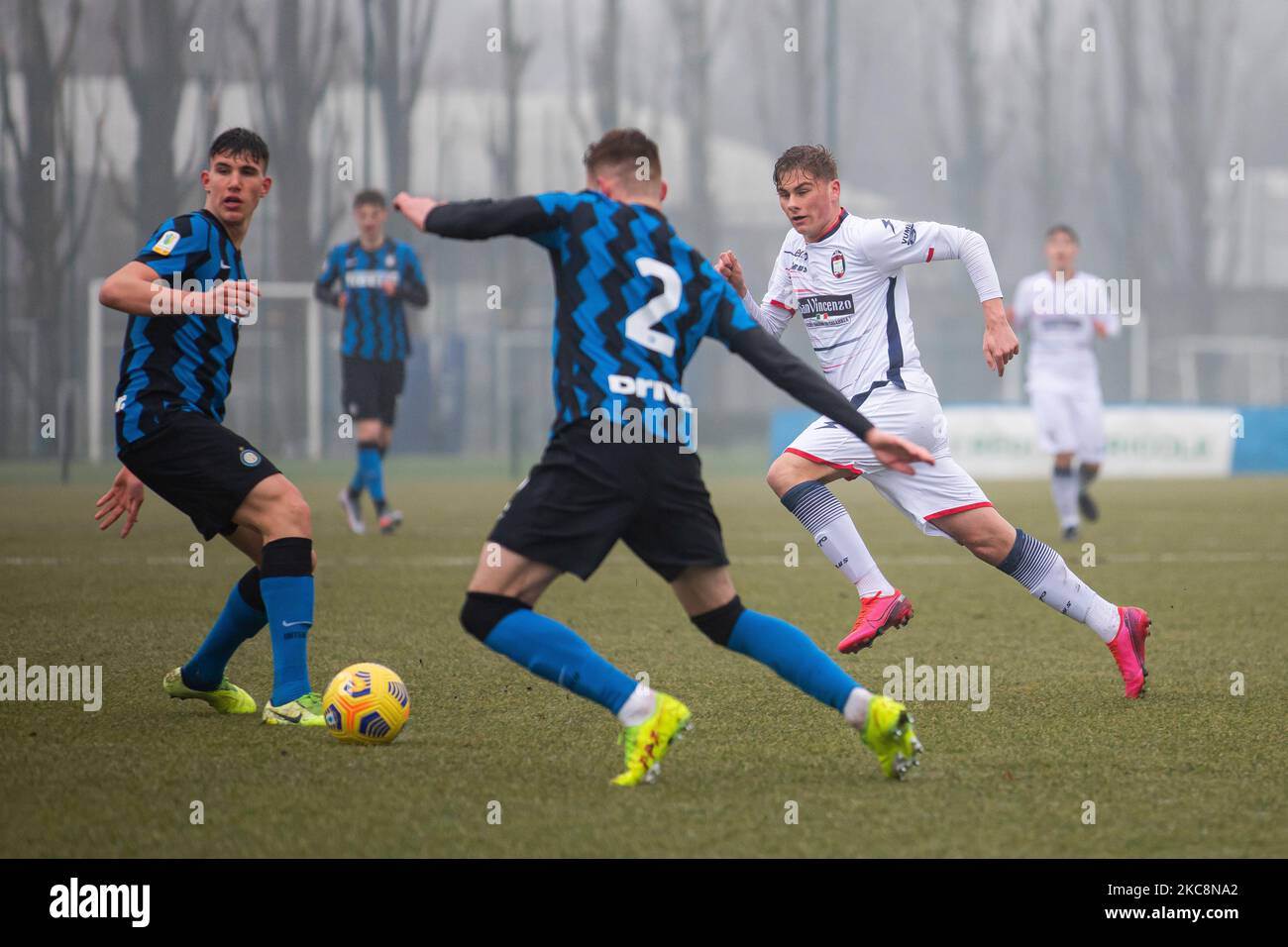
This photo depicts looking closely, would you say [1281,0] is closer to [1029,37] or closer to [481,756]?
[1029,37]

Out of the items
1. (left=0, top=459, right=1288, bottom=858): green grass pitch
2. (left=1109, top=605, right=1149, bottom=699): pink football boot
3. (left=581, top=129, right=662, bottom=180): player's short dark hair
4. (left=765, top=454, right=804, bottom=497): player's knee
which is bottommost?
(left=0, top=459, right=1288, bottom=858): green grass pitch

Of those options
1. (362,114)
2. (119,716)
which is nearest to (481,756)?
(119,716)

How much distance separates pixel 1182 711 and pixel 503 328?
26266 millimetres

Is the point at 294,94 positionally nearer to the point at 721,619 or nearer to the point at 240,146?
the point at 240,146

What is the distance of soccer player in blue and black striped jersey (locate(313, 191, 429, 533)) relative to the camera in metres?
12.7

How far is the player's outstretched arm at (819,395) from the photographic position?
4281 mm

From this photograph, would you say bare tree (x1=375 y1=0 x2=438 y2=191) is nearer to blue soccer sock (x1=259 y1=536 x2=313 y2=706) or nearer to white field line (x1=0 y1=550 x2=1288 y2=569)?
white field line (x1=0 y1=550 x2=1288 y2=569)

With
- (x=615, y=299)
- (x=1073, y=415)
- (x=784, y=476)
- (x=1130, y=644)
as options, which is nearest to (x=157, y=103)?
(x=1073, y=415)

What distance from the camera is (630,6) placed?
31500mm

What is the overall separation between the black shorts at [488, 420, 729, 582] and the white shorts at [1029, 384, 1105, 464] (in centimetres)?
962

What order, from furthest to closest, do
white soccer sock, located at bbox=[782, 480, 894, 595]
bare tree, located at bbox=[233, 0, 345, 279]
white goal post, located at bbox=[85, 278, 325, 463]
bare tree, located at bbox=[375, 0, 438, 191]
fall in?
bare tree, located at bbox=[375, 0, 438, 191] → bare tree, located at bbox=[233, 0, 345, 279] → white goal post, located at bbox=[85, 278, 325, 463] → white soccer sock, located at bbox=[782, 480, 894, 595]

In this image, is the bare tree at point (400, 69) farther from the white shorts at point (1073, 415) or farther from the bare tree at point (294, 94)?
the white shorts at point (1073, 415)

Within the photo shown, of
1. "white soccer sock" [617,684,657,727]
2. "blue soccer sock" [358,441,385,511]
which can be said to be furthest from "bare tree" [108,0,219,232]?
"white soccer sock" [617,684,657,727]

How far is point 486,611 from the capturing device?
14.2ft
